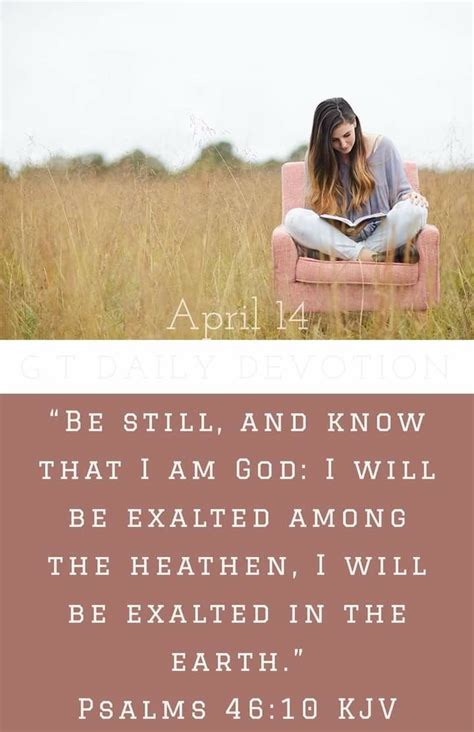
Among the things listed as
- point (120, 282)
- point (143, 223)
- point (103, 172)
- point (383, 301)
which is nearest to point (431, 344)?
point (383, 301)

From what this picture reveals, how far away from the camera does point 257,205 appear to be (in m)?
4.45

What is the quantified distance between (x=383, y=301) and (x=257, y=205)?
3.64ft

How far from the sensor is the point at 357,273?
362cm

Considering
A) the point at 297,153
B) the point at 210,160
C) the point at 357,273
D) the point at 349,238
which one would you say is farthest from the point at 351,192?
the point at 297,153

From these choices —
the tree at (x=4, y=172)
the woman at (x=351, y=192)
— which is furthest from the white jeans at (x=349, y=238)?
the tree at (x=4, y=172)

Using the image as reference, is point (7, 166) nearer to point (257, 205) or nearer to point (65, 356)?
point (257, 205)

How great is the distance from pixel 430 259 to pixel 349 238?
33 centimetres

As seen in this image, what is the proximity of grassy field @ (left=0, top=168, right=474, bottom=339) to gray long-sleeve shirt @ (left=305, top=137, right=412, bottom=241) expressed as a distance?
39cm

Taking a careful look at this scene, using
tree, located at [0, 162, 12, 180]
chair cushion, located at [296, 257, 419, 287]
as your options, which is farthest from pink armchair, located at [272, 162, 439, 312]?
tree, located at [0, 162, 12, 180]

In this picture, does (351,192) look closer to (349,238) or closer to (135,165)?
(349,238)

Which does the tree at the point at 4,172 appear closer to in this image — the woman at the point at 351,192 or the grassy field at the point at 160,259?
the grassy field at the point at 160,259

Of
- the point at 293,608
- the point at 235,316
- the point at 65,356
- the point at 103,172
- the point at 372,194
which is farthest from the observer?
the point at 103,172

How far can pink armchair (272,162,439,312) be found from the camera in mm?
3621

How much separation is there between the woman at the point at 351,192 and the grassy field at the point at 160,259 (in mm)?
295
